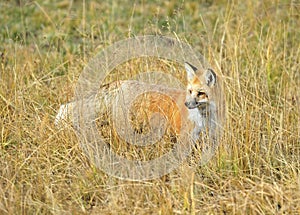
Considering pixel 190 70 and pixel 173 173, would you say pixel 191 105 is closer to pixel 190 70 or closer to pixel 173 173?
pixel 190 70

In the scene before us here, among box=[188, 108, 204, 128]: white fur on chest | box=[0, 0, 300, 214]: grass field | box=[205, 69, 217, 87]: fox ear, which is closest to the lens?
box=[0, 0, 300, 214]: grass field

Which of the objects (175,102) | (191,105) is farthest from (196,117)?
(175,102)

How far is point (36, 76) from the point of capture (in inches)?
249

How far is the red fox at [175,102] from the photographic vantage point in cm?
511

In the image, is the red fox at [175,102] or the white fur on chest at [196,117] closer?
the red fox at [175,102]

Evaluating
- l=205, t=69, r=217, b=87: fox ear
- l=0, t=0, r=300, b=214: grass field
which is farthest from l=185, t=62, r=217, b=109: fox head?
l=0, t=0, r=300, b=214: grass field

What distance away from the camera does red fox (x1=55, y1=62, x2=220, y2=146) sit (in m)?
5.11

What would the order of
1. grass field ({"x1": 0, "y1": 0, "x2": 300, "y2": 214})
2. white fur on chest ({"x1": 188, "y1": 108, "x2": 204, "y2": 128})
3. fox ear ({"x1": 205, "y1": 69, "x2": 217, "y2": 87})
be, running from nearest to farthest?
grass field ({"x1": 0, "y1": 0, "x2": 300, "y2": 214}) → fox ear ({"x1": 205, "y1": 69, "x2": 217, "y2": 87}) → white fur on chest ({"x1": 188, "y1": 108, "x2": 204, "y2": 128})

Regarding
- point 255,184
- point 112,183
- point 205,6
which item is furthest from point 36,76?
point 205,6

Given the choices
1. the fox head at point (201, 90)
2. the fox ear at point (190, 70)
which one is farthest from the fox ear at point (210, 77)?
the fox ear at point (190, 70)

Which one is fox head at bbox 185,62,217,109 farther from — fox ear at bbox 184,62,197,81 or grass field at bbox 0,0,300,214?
grass field at bbox 0,0,300,214

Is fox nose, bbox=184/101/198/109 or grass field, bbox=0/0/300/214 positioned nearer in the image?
grass field, bbox=0/0/300/214

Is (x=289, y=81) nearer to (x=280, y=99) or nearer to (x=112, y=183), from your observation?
(x=280, y=99)

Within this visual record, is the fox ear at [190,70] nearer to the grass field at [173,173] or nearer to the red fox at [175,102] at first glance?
the red fox at [175,102]
